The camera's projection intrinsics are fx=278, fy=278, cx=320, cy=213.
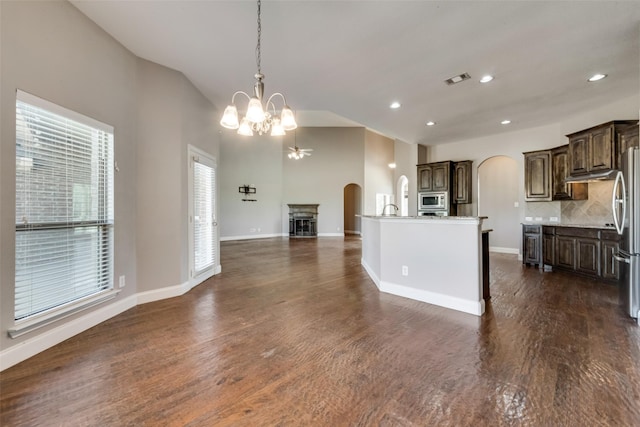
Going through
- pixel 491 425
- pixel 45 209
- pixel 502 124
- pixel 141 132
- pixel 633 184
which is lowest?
pixel 491 425

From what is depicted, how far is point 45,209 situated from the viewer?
7.84 ft

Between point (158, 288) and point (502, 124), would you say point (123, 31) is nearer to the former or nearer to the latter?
point (158, 288)

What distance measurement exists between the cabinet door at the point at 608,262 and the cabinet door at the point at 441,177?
338cm

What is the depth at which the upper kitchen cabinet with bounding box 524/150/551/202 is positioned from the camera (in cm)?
569

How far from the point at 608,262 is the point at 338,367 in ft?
15.9

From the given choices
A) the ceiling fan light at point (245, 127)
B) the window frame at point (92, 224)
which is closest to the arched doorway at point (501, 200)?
the ceiling fan light at point (245, 127)

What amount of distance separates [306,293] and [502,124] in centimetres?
545

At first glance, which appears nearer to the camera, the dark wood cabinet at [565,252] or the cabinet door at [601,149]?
the cabinet door at [601,149]

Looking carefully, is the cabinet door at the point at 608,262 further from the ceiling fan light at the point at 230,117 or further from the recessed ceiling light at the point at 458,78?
the ceiling fan light at the point at 230,117

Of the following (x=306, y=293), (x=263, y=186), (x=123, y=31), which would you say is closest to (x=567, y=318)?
(x=306, y=293)

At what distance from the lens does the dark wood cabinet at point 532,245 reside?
5.40 metres

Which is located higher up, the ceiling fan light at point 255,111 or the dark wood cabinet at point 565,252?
the ceiling fan light at point 255,111

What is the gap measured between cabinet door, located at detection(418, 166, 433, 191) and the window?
5.55 m

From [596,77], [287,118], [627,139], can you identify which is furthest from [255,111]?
[627,139]
